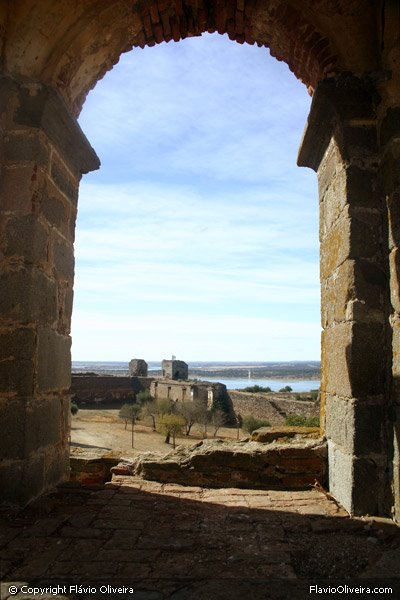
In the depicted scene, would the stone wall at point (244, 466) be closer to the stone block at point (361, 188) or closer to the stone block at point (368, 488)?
the stone block at point (368, 488)

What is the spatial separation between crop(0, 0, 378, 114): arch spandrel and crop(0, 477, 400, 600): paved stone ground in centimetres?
294

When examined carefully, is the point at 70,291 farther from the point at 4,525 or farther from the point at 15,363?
the point at 4,525

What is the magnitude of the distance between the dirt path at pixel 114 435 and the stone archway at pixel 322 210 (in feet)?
56.2

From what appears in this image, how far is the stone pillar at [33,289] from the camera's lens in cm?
288

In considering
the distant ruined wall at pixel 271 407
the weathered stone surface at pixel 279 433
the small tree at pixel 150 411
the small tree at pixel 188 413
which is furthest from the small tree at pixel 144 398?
the weathered stone surface at pixel 279 433

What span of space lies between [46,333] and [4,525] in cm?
120

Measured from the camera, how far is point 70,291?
12.3ft

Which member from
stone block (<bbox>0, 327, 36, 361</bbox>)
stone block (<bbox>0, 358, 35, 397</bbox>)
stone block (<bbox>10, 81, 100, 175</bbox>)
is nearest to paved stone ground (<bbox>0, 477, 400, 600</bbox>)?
stone block (<bbox>0, 358, 35, 397</bbox>)

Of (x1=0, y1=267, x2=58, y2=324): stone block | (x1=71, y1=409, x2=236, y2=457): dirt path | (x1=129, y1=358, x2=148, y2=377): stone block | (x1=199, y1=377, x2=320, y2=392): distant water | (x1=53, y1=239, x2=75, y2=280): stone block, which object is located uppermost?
(x1=53, y1=239, x2=75, y2=280): stone block

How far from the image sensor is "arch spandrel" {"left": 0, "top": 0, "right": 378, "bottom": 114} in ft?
10.5

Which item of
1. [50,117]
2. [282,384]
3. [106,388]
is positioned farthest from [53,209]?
[282,384]

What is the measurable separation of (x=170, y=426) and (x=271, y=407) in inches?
302

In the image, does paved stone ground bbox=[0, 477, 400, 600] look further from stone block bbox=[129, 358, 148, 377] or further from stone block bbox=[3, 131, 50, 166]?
stone block bbox=[129, 358, 148, 377]

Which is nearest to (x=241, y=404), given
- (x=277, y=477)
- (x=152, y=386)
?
(x=152, y=386)
